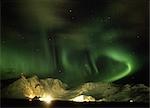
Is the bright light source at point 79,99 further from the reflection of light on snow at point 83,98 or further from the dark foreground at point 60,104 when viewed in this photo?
the dark foreground at point 60,104

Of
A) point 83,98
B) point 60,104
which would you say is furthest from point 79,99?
point 60,104

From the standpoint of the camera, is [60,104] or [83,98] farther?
[83,98]

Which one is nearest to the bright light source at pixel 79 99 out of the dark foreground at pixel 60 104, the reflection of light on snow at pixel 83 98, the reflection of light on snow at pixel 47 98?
the reflection of light on snow at pixel 83 98

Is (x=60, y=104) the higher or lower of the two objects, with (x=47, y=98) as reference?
lower

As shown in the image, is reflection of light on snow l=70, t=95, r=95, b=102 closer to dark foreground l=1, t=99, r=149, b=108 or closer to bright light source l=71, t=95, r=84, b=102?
bright light source l=71, t=95, r=84, b=102

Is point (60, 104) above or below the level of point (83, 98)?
below

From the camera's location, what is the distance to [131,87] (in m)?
3.51

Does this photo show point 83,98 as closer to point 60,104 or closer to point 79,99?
point 79,99

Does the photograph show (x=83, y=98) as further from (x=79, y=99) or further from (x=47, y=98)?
(x=47, y=98)

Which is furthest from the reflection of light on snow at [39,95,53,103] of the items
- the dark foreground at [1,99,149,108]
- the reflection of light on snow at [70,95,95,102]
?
the reflection of light on snow at [70,95,95,102]

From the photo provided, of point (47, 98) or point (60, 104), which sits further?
point (47, 98)

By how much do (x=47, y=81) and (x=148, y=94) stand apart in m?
1.05

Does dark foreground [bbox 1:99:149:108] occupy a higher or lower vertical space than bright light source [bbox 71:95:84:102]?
lower

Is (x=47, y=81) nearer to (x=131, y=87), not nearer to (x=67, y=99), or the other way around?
(x=67, y=99)
